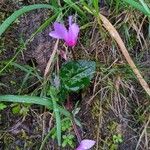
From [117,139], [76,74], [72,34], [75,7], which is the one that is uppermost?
[75,7]

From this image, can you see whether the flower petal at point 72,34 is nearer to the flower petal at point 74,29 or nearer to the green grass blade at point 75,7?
the flower petal at point 74,29

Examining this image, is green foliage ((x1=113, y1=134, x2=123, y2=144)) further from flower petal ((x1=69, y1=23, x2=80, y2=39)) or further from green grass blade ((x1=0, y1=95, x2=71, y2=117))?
flower petal ((x1=69, y1=23, x2=80, y2=39))

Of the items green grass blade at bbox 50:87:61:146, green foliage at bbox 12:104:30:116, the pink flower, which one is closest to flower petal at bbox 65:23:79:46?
the pink flower

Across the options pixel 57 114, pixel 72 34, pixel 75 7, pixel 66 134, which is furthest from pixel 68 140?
pixel 75 7

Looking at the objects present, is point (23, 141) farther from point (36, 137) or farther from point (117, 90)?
point (117, 90)

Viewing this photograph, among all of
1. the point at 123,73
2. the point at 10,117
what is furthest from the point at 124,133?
the point at 10,117

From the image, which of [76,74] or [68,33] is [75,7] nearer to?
[68,33]
